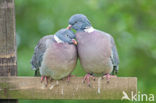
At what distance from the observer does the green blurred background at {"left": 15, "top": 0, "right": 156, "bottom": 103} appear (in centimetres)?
582

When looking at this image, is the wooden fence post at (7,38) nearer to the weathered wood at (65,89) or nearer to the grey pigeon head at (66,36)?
the weathered wood at (65,89)

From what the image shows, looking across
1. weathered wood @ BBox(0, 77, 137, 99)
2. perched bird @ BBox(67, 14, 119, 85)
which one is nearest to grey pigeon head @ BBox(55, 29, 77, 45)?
perched bird @ BBox(67, 14, 119, 85)

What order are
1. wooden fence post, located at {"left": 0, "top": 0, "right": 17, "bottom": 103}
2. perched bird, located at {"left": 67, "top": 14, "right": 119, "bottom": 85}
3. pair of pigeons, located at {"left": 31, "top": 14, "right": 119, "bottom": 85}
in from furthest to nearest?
perched bird, located at {"left": 67, "top": 14, "right": 119, "bottom": 85}
pair of pigeons, located at {"left": 31, "top": 14, "right": 119, "bottom": 85}
wooden fence post, located at {"left": 0, "top": 0, "right": 17, "bottom": 103}

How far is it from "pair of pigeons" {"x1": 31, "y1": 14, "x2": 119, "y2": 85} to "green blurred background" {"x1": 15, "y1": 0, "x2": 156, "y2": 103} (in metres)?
2.10

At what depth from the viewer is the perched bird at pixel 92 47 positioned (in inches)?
138

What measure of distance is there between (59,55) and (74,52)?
15 cm

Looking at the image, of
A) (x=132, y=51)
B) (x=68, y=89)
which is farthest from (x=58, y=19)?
(x=68, y=89)

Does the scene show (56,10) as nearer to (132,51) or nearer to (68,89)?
(132,51)

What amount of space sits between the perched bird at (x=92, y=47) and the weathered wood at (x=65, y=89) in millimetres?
162

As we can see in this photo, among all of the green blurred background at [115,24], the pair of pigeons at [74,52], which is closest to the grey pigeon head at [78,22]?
the pair of pigeons at [74,52]

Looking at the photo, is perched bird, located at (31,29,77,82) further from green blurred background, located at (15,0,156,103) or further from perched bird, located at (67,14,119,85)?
green blurred background, located at (15,0,156,103)

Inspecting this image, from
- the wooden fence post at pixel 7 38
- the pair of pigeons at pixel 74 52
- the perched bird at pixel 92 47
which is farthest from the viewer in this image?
the perched bird at pixel 92 47

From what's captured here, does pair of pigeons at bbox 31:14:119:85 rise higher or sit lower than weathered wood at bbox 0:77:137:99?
higher

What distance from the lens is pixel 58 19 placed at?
19.3 ft
